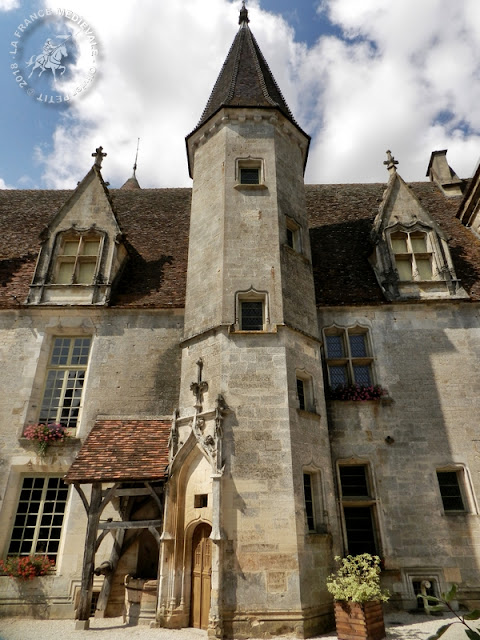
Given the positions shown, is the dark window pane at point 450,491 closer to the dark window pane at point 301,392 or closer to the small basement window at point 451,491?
the small basement window at point 451,491

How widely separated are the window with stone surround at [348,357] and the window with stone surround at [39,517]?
6.75 meters

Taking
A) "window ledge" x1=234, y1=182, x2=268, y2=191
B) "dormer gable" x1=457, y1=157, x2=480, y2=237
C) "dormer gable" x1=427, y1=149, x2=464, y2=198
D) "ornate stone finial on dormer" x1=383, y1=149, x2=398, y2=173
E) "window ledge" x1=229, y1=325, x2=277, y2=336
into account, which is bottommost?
"window ledge" x1=229, y1=325, x2=277, y2=336

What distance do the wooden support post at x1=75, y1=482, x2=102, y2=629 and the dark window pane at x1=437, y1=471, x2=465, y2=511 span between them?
7.13 m

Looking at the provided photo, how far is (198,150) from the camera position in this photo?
13305 mm

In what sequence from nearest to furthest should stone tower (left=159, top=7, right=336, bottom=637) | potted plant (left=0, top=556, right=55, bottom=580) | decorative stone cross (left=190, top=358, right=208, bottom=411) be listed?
stone tower (left=159, top=7, right=336, bottom=637)
potted plant (left=0, top=556, right=55, bottom=580)
decorative stone cross (left=190, top=358, right=208, bottom=411)

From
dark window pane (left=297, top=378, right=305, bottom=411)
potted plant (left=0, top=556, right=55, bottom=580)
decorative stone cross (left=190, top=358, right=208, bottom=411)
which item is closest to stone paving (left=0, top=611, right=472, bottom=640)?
potted plant (left=0, top=556, right=55, bottom=580)

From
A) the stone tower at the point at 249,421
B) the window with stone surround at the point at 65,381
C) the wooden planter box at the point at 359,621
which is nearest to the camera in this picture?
the wooden planter box at the point at 359,621

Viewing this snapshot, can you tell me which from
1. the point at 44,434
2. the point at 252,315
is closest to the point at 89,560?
the point at 44,434

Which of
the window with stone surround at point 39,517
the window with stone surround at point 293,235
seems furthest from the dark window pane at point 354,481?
the window with stone surround at point 39,517

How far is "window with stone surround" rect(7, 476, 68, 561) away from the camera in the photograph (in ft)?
30.7

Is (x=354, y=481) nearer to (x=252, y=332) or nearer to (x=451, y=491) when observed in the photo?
(x=451, y=491)

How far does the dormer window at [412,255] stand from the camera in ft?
39.4

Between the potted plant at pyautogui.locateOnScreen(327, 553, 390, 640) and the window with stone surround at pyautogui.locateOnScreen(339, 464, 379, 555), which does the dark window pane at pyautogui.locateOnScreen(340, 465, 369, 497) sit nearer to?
the window with stone surround at pyautogui.locateOnScreen(339, 464, 379, 555)

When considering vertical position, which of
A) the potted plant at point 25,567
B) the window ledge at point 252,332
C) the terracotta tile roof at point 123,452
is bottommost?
the potted plant at point 25,567
